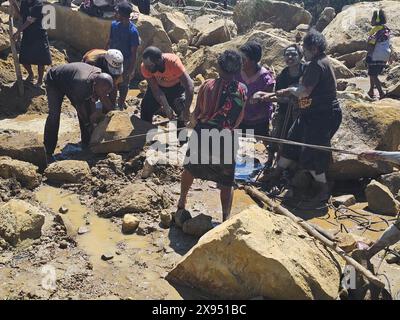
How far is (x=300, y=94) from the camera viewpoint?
17.9ft

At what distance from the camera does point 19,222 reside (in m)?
4.41

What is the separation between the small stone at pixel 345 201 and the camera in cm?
584

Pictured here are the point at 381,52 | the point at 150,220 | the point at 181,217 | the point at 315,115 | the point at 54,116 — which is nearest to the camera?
the point at 181,217

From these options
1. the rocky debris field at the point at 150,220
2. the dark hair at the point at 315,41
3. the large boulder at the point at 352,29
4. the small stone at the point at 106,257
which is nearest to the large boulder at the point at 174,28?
the large boulder at the point at 352,29

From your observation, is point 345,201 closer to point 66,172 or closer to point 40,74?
point 66,172

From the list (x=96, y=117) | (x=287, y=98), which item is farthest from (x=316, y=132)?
(x=96, y=117)

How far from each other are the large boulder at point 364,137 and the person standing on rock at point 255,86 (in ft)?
3.00

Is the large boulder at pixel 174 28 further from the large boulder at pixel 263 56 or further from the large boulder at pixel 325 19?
the large boulder at pixel 325 19

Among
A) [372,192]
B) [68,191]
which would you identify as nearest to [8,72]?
[68,191]

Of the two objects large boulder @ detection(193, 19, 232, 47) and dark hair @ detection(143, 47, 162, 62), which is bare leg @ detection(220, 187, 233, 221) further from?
large boulder @ detection(193, 19, 232, 47)

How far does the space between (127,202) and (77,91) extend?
1525mm

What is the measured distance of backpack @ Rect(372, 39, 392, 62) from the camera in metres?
9.45
